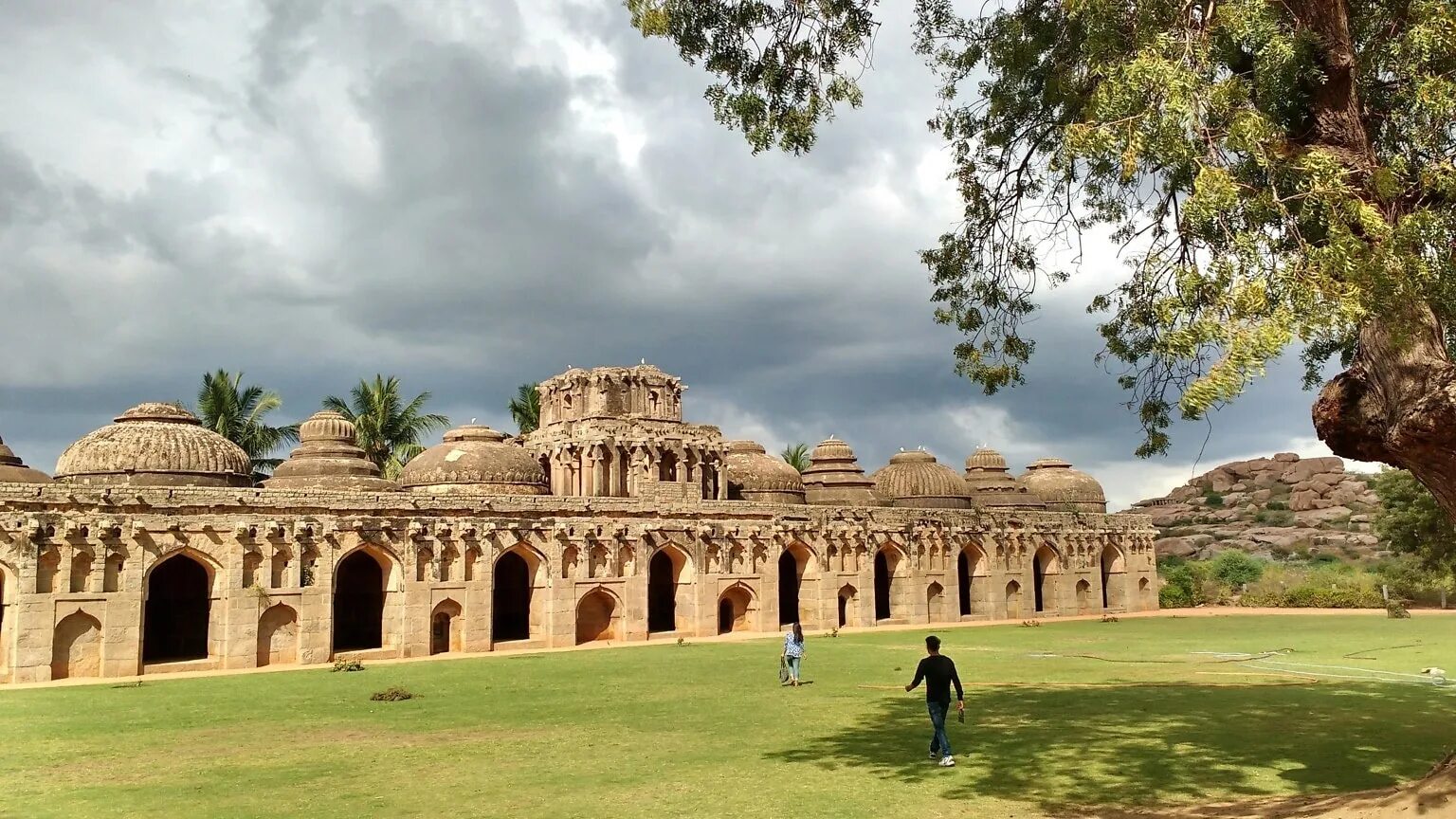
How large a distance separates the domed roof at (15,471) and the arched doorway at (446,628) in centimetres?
1209

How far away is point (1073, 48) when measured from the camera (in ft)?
41.3

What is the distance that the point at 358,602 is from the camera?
34.9 m

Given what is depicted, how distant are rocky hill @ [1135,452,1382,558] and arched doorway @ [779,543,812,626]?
49.7m

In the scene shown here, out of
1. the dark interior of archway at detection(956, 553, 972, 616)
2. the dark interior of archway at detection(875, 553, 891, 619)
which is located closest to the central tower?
the dark interior of archway at detection(875, 553, 891, 619)

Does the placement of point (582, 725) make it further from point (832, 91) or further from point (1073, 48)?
point (1073, 48)

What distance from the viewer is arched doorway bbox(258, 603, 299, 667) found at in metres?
28.3

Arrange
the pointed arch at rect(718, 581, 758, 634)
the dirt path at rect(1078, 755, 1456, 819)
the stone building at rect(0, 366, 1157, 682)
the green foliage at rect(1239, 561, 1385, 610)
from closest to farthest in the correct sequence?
the dirt path at rect(1078, 755, 1456, 819) → the stone building at rect(0, 366, 1157, 682) → the pointed arch at rect(718, 581, 758, 634) → the green foliage at rect(1239, 561, 1385, 610)

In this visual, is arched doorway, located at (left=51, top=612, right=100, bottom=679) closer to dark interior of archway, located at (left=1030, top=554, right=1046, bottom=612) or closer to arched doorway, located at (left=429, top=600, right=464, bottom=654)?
arched doorway, located at (left=429, top=600, right=464, bottom=654)

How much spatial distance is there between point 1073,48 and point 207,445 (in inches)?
1113

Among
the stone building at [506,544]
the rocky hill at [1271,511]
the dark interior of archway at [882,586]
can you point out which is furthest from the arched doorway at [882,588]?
the rocky hill at [1271,511]

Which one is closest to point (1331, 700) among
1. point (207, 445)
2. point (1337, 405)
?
point (1337, 405)

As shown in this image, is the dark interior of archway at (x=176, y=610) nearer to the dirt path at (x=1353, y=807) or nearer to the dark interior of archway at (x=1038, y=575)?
the dirt path at (x=1353, y=807)

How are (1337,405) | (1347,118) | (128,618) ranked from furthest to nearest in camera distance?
(128,618) < (1347,118) < (1337,405)

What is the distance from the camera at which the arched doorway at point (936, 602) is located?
44.4 m
